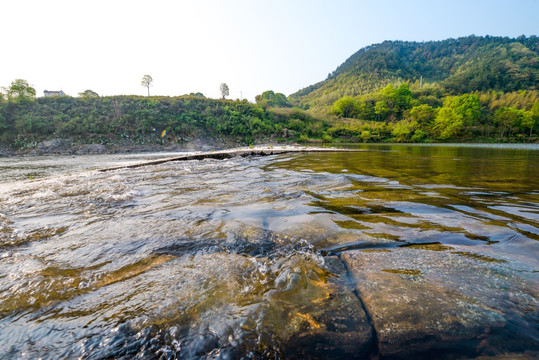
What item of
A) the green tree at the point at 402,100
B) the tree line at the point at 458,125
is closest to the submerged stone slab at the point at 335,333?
the tree line at the point at 458,125

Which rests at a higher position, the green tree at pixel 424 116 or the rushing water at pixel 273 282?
the green tree at pixel 424 116

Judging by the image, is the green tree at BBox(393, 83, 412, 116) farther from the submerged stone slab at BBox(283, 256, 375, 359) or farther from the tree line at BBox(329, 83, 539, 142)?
the submerged stone slab at BBox(283, 256, 375, 359)

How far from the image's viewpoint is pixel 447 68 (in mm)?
115875

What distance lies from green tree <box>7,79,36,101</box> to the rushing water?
43545 millimetres

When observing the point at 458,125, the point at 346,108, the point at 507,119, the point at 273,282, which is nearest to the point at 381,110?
the point at 346,108

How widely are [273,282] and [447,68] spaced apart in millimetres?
158520

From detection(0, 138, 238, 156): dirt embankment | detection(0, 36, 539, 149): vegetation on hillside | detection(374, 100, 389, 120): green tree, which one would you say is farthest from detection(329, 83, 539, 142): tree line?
detection(0, 138, 238, 156): dirt embankment

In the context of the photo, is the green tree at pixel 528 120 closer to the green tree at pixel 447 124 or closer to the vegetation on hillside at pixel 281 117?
the vegetation on hillside at pixel 281 117

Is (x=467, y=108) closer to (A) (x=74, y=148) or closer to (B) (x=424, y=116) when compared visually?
(B) (x=424, y=116)

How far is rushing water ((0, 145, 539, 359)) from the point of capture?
3.10ft

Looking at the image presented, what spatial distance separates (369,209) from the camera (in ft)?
9.35

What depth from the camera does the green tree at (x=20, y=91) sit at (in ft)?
101

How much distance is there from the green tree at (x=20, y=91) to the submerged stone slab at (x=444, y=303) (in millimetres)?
46909

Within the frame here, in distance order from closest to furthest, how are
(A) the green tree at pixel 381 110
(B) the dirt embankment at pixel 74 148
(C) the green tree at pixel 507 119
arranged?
(B) the dirt embankment at pixel 74 148
(C) the green tree at pixel 507 119
(A) the green tree at pixel 381 110
